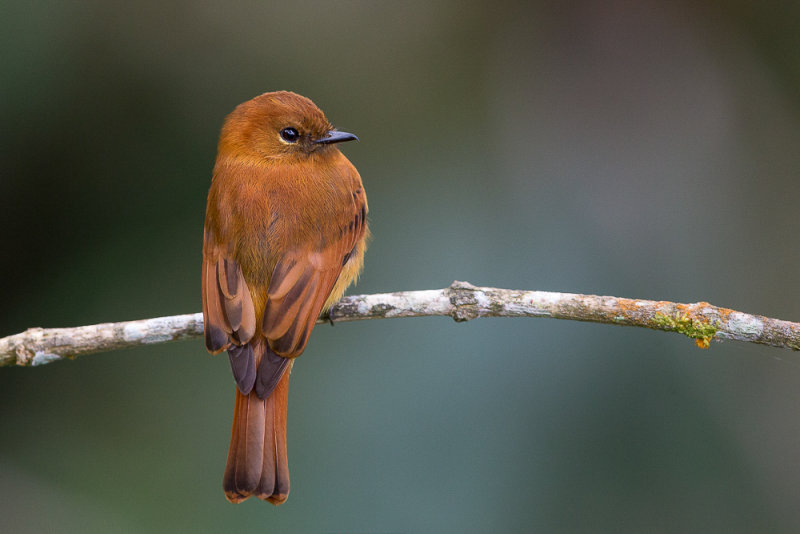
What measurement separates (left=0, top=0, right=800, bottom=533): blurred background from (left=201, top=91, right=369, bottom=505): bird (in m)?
0.58

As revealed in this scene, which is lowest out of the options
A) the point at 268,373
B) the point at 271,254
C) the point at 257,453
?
the point at 257,453

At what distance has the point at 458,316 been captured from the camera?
2814 mm

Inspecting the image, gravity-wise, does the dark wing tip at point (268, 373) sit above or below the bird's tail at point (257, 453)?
above

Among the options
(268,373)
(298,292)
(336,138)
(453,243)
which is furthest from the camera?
(453,243)

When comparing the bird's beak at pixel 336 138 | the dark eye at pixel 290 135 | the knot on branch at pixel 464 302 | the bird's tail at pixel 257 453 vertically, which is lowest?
the bird's tail at pixel 257 453

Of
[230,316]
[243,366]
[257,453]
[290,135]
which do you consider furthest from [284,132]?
[257,453]

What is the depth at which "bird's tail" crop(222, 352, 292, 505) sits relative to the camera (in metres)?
2.82

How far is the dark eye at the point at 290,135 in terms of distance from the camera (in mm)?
3371

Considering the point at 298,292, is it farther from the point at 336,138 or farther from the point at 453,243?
the point at 453,243

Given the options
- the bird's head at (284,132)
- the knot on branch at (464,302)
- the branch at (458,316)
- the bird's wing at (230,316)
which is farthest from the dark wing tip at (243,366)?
the bird's head at (284,132)

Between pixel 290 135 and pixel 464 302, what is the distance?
1.14 metres

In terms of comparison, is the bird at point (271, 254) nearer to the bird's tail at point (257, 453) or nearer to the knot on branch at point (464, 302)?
the bird's tail at point (257, 453)

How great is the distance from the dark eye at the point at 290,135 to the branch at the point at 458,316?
2.60 ft

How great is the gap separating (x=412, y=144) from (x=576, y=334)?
4.40 ft
